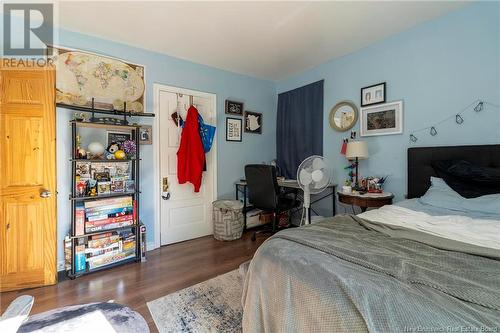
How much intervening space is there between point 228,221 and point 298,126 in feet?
6.09

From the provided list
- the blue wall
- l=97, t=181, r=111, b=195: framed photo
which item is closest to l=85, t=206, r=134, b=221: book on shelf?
l=97, t=181, r=111, b=195: framed photo

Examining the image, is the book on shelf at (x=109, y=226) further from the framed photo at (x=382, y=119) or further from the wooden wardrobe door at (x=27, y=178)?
the framed photo at (x=382, y=119)

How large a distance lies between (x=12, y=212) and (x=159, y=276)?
1361mm

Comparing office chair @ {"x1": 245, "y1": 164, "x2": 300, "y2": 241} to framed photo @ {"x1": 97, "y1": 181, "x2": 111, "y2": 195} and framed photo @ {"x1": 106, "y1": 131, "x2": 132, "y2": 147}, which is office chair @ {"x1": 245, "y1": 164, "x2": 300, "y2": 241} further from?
framed photo @ {"x1": 97, "y1": 181, "x2": 111, "y2": 195}

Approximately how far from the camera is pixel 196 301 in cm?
183

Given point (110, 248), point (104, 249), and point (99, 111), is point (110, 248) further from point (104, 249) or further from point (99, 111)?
point (99, 111)

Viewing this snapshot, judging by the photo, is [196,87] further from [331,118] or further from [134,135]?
[331,118]

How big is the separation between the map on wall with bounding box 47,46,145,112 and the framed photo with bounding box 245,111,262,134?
1.60 m

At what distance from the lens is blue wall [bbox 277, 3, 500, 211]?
6.75 feet

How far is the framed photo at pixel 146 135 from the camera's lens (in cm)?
282

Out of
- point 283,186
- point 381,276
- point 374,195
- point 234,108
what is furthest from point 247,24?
point 381,276

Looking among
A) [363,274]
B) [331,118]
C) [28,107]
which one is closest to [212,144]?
[331,118]

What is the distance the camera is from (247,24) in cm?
236

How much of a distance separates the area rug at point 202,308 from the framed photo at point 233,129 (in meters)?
2.14
